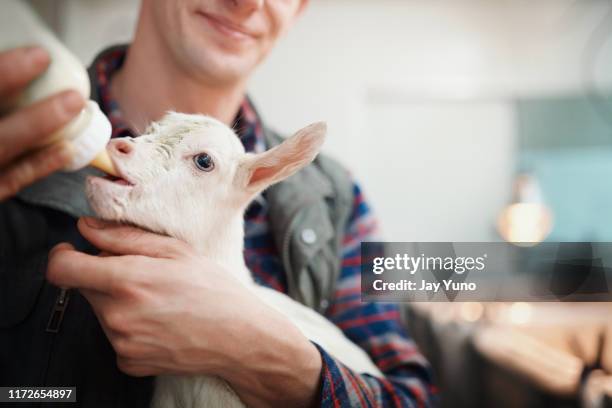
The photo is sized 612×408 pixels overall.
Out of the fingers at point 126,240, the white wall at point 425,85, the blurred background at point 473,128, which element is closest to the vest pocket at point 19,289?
the fingers at point 126,240

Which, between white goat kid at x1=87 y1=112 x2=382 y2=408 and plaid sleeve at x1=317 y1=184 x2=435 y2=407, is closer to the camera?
white goat kid at x1=87 y1=112 x2=382 y2=408

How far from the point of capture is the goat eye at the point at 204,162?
15.9 inches

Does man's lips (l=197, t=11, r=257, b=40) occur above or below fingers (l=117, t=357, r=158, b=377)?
above

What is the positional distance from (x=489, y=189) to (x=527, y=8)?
47 centimetres

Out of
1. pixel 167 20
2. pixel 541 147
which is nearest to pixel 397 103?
pixel 541 147

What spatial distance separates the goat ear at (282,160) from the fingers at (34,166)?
0.46ft

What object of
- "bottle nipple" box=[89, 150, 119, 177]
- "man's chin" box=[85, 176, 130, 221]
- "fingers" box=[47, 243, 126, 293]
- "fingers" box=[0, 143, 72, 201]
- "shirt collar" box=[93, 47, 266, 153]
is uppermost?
"shirt collar" box=[93, 47, 266, 153]

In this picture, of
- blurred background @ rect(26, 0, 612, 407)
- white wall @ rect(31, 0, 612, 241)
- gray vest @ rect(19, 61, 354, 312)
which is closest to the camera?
gray vest @ rect(19, 61, 354, 312)

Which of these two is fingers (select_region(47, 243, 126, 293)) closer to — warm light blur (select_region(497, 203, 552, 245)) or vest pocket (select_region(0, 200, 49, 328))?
vest pocket (select_region(0, 200, 49, 328))

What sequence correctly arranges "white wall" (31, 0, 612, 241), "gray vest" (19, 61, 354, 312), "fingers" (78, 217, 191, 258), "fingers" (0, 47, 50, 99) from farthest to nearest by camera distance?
"white wall" (31, 0, 612, 241), "gray vest" (19, 61, 354, 312), "fingers" (78, 217, 191, 258), "fingers" (0, 47, 50, 99)

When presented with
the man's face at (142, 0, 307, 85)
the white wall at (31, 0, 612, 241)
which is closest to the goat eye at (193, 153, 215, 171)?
the man's face at (142, 0, 307, 85)

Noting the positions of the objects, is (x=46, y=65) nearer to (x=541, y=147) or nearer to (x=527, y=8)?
(x=527, y=8)

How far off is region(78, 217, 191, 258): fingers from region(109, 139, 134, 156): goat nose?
0.05 m

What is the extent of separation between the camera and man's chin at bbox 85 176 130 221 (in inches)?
14.1
